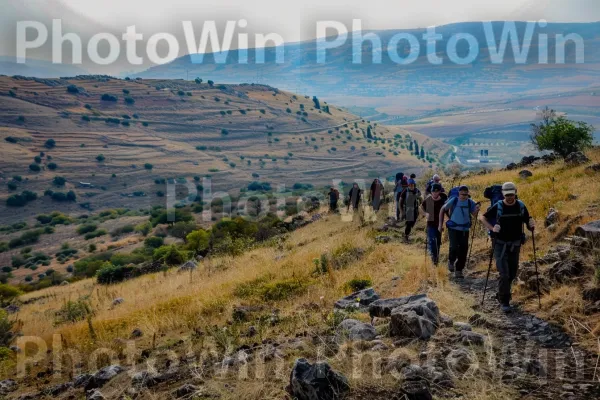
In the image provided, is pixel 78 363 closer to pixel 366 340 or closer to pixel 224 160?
pixel 366 340

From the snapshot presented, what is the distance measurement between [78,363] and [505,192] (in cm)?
709

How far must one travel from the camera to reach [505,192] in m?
6.49

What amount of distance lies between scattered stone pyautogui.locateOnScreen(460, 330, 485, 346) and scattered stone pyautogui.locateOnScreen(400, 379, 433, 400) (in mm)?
1124

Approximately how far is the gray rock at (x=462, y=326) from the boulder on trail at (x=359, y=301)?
6.11 feet

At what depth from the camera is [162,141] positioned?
468 feet

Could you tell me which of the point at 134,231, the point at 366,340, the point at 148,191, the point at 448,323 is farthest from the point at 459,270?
the point at 148,191

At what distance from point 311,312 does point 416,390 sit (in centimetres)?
381

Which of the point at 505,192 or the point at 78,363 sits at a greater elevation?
the point at 505,192

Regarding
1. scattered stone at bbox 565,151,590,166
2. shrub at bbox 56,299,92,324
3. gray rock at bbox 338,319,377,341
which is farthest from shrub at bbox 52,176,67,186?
gray rock at bbox 338,319,377,341

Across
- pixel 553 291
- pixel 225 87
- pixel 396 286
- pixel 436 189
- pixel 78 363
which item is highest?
pixel 225 87

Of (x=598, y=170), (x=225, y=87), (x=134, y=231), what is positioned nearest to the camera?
(x=598, y=170)

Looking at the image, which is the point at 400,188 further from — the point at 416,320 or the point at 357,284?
the point at 416,320

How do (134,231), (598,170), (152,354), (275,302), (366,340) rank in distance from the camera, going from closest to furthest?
(366,340) < (152,354) < (275,302) < (598,170) < (134,231)

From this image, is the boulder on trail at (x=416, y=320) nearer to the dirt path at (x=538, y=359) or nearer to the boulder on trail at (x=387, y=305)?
the boulder on trail at (x=387, y=305)
